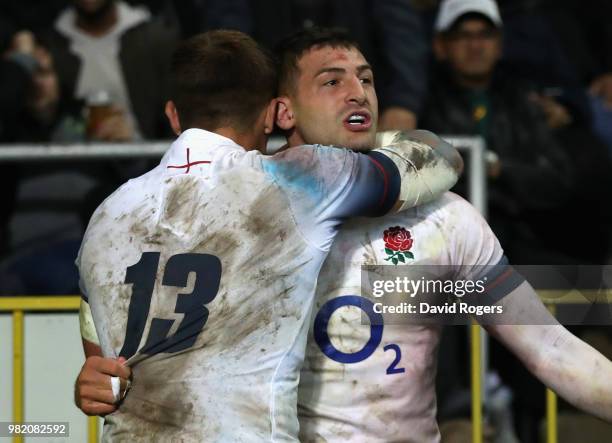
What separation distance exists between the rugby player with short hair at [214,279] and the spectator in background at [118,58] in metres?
3.37

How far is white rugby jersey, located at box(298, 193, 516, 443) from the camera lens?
4.43 metres

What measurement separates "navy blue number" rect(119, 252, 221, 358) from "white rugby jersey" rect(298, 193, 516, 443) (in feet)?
1.56

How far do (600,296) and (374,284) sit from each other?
5.05 feet

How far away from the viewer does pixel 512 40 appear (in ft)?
28.3

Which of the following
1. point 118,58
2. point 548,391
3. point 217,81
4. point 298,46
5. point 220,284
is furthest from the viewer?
point 118,58

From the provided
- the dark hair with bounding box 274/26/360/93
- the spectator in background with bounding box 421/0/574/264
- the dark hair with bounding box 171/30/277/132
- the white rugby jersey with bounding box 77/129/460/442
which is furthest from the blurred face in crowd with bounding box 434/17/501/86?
the white rugby jersey with bounding box 77/129/460/442

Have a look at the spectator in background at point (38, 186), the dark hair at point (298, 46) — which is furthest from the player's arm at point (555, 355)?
the spectator in background at point (38, 186)

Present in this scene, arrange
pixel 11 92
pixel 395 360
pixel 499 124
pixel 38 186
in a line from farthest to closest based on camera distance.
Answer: pixel 499 124
pixel 11 92
pixel 38 186
pixel 395 360

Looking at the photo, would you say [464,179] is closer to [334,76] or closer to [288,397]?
[334,76]

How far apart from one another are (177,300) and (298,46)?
44.7 inches

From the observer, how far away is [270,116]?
4582mm

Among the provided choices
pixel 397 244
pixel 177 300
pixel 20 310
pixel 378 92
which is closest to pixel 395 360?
pixel 397 244

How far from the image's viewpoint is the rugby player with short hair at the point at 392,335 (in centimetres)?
445

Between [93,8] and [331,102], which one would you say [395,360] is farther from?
[93,8]
